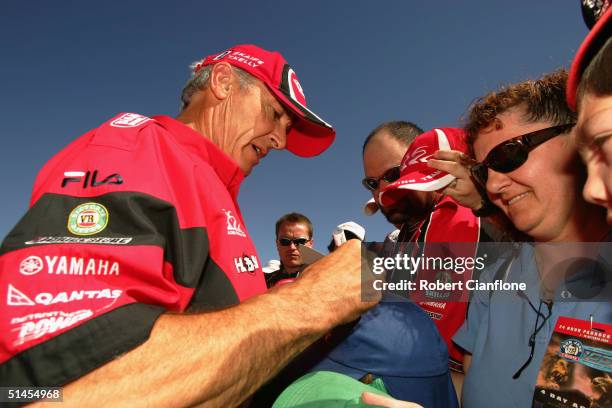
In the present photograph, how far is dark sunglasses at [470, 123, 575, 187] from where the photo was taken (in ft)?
6.99

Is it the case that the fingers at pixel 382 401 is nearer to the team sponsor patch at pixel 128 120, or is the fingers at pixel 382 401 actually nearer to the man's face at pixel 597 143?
the man's face at pixel 597 143

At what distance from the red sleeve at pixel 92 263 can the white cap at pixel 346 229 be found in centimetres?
484

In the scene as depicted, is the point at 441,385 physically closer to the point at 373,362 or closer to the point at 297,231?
the point at 373,362

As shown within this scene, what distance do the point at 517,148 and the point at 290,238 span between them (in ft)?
17.6

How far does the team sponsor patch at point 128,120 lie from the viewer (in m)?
1.39

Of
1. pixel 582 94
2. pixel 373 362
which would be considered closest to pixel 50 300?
pixel 373 362

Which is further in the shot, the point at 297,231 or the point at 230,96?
the point at 297,231

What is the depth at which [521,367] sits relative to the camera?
181 centimetres

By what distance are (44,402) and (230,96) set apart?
1.83 meters

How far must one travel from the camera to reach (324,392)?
4.07ft

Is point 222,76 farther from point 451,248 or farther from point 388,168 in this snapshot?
point 388,168

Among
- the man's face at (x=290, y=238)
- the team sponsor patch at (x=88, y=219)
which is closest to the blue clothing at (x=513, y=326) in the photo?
the team sponsor patch at (x=88, y=219)

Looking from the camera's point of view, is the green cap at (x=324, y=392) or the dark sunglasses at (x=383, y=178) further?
the dark sunglasses at (x=383, y=178)

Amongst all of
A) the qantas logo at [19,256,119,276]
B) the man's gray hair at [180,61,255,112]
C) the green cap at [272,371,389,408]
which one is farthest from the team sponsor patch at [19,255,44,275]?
the man's gray hair at [180,61,255,112]
